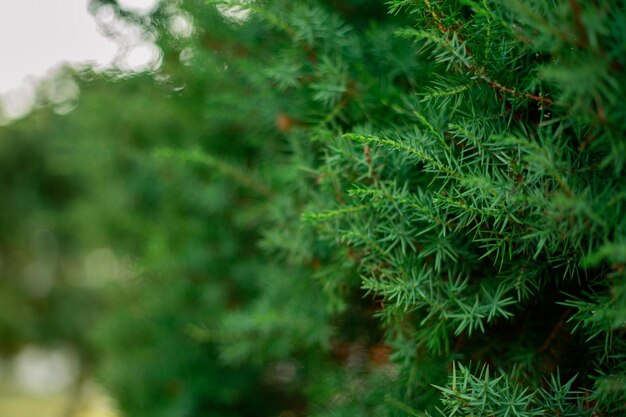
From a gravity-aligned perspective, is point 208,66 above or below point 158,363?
above

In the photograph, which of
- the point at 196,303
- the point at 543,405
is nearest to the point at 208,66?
the point at 196,303

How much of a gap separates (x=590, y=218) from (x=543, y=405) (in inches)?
15.7

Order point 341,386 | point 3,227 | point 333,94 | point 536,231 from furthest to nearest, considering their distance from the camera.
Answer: point 3,227
point 341,386
point 333,94
point 536,231

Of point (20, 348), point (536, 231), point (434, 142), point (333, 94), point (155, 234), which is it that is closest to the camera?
point (536, 231)

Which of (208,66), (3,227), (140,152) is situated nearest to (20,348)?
(3,227)

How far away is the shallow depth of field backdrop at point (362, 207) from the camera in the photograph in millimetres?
903

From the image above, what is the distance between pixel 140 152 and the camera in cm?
242

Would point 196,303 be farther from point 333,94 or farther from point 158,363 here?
point 333,94

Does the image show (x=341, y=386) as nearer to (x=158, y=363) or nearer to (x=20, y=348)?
(x=158, y=363)

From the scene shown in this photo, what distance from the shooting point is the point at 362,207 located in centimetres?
115

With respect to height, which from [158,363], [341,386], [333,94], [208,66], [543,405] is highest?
[333,94]

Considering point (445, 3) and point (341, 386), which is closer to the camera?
point (445, 3)

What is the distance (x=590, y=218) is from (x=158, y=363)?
1768 millimetres

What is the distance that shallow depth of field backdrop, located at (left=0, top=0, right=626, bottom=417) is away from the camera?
0.90 meters
